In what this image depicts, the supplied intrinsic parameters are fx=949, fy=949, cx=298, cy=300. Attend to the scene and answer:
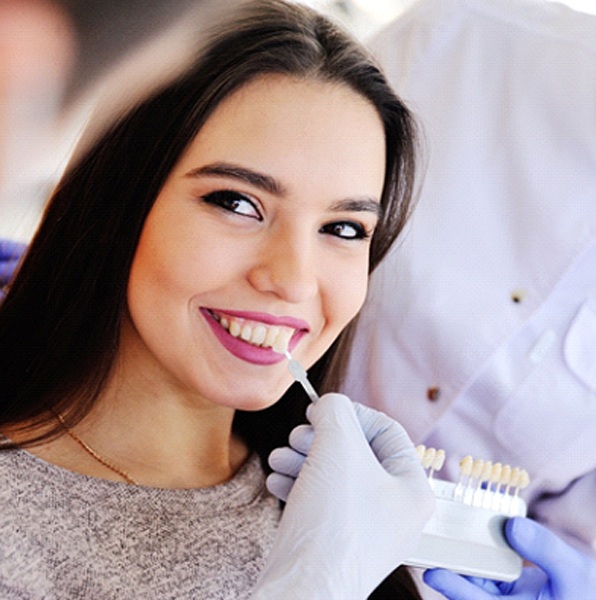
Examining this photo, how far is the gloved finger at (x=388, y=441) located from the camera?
3.39 ft

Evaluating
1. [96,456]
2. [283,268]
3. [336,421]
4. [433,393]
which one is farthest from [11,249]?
[433,393]

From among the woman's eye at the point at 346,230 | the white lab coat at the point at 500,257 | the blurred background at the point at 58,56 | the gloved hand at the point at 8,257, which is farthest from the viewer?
the white lab coat at the point at 500,257

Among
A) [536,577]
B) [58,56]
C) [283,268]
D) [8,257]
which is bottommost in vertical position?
[536,577]

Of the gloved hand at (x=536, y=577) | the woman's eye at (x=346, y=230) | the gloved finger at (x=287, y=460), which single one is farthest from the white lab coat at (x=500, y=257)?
the gloved finger at (x=287, y=460)

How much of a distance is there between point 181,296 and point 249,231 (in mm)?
104

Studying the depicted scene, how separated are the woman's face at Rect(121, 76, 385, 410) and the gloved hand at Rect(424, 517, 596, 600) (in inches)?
13.0

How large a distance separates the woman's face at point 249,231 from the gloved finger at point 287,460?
8 cm

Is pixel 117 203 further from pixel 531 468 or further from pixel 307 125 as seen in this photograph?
pixel 531 468

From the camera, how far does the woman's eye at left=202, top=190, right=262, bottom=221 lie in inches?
41.3

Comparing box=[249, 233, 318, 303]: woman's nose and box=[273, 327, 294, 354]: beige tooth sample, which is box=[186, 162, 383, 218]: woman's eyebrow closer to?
box=[249, 233, 318, 303]: woman's nose

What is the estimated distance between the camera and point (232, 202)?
41.4 inches

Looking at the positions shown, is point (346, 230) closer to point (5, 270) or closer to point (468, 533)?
point (468, 533)

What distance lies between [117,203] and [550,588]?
2.43ft

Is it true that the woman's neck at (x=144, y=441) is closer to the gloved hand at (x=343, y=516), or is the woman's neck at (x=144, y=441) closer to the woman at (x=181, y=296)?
the woman at (x=181, y=296)
